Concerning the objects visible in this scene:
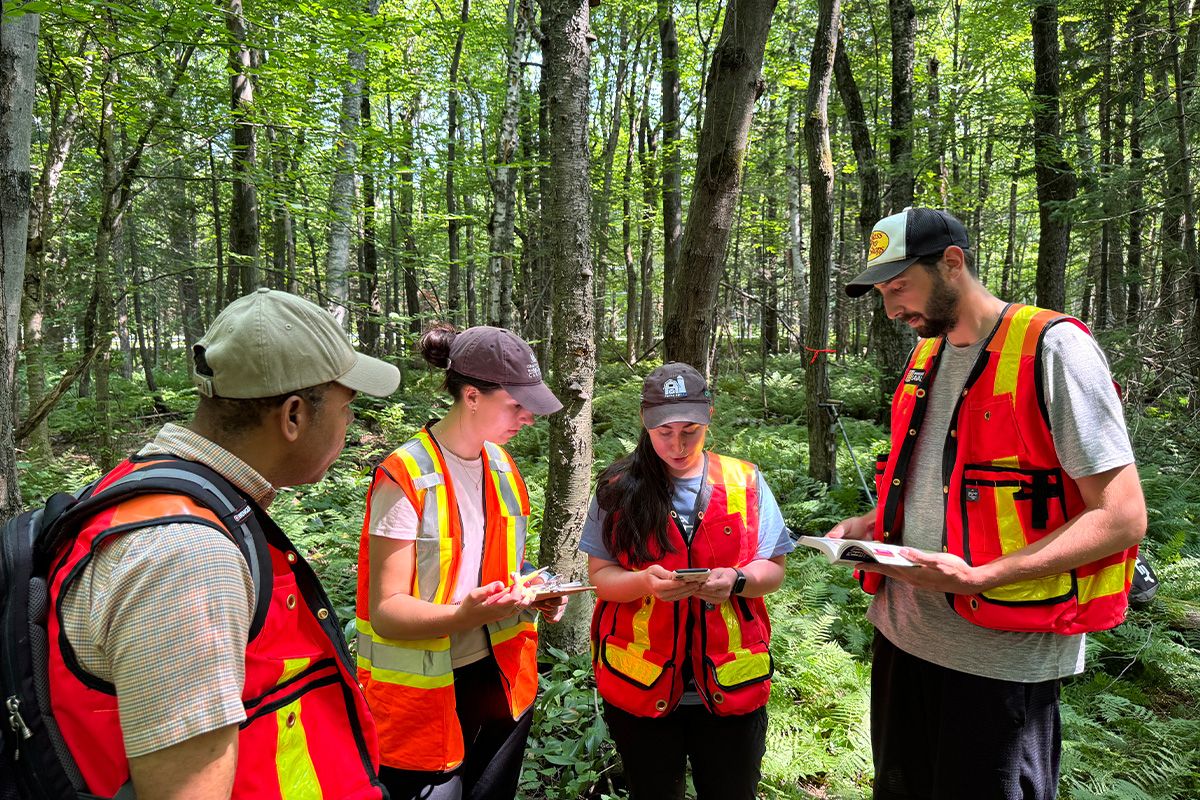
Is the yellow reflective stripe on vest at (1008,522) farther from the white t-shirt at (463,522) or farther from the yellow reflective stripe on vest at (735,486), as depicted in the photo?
the white t-shirt at (463,522)

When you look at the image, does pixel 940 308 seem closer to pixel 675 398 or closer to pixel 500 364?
pixel 675 398

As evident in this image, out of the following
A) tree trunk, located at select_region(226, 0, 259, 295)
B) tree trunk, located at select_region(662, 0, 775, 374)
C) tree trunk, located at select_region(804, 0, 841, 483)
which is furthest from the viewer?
tree trunk, located at select_region(804, 0, 841, 483)

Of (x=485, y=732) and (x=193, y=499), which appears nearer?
(x=193, y=499)

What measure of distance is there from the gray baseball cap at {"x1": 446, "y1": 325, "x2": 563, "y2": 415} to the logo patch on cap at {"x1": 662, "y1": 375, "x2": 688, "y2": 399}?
0.47m

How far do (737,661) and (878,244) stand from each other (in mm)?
1687

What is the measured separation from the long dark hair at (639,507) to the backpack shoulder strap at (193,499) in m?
1.49

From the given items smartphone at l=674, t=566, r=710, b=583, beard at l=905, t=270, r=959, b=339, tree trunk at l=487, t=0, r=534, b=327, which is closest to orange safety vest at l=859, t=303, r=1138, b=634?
beard at l=905, t=270, r=959, b=339

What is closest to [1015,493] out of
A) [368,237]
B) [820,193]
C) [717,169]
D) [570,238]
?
[717,169]

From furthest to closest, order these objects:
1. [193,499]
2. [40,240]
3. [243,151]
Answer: [243,151], [40,240], [193,499]

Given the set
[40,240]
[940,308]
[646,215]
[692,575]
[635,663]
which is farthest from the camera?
[646,215]

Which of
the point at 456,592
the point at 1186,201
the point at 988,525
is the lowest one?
the point at 456,592

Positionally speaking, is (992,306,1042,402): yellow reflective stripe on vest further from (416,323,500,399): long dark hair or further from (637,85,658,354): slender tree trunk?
(637,85,658,354): slender tree trunk

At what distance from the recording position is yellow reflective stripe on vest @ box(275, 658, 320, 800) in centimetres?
131

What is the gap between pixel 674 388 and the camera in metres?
2.60
